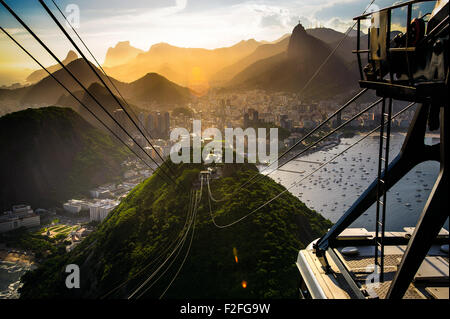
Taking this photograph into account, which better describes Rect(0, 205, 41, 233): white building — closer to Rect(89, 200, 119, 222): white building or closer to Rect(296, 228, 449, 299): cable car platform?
Rect(89, 200, 119, 222): white building

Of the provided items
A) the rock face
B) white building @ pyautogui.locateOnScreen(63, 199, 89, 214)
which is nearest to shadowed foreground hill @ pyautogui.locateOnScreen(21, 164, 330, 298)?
white building @ pyautogui.locateOnScreen(63, 199, 89, 214)

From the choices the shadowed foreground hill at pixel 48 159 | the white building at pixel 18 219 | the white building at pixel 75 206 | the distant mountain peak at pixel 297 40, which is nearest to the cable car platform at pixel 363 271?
the white building at pixel 18 219

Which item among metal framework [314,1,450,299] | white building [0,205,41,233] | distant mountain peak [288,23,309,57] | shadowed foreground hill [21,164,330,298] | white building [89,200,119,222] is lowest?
white building [0,205,41,233]

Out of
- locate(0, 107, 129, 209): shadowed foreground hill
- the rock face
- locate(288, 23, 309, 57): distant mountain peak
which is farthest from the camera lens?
locate(288, 23, 309, 57): distant mountain peak

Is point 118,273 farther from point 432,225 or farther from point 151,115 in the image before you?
point 151,115

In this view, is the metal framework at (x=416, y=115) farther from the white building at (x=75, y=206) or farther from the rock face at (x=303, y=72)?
the rock face at (x=303, y=72)

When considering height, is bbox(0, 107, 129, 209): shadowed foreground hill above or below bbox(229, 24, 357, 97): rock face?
below

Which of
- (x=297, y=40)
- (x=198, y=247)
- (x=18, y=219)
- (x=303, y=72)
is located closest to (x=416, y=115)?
(x=198, y=247)
